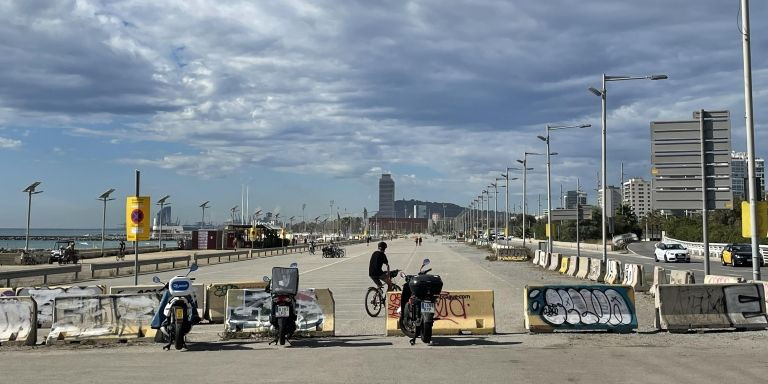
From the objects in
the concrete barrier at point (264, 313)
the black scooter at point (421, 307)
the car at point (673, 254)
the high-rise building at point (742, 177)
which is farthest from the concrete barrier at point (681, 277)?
the car at point (673, 254)

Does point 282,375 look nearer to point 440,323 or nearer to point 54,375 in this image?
point 54,375

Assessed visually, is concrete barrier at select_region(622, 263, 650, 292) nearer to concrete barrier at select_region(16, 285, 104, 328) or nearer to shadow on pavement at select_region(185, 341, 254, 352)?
shadow on pavement at select_region(185, 341, 254, 352)

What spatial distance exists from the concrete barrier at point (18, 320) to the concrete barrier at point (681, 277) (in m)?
17.2

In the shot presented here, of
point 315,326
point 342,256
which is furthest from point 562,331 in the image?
point 342,256

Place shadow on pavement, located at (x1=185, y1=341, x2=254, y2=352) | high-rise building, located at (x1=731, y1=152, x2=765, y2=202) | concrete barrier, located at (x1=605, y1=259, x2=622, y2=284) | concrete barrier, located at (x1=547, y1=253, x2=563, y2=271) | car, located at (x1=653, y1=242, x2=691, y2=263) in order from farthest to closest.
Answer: car, located at (x1=653, y1=242, x2=691, y2=263), concrete barrier, located at (x1=547, y1=253, x2=563, y2=271), concrete barrier, located at (x1=605, y1=259, x2=622, y2=284), high-rise building, located at (x1=731, y1=152, x2=765, y2=202), shadow on pavement, located at (x1=185, y1=341, x2=254, y2=352)

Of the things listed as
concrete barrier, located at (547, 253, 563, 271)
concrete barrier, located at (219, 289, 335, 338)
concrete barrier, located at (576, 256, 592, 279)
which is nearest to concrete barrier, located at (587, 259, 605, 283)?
concrete barrier, located at (576, 256, 592, 279)

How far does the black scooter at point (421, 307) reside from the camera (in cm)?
1245

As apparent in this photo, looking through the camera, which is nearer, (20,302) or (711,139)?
(20,302)

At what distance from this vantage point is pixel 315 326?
1382cm

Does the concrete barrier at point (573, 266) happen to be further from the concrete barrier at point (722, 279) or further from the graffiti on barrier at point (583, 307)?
the graffiti on barrier at point (583, 307)

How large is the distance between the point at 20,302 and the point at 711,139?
18.4m

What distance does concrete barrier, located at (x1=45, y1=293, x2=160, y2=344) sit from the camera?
43.7 ft

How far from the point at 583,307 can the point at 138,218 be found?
14360 mm

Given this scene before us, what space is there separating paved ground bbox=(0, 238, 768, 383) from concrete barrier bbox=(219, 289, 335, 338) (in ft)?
1.29
